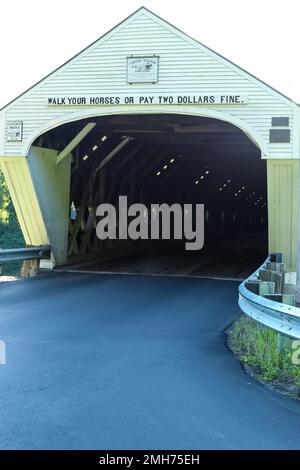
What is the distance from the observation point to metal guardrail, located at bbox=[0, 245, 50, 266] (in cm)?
1131

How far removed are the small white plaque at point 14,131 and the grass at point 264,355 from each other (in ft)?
24.8

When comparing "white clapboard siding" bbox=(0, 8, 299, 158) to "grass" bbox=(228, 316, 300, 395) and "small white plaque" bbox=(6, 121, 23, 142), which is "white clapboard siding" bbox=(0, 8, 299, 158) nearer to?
"small white plaque" bbox=(6, 121, 23, 142)

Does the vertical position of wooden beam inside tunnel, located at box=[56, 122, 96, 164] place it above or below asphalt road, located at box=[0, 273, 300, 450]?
above

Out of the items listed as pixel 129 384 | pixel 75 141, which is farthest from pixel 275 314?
pixel 75 141

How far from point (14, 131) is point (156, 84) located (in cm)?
331

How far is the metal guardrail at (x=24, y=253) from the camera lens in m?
11.3

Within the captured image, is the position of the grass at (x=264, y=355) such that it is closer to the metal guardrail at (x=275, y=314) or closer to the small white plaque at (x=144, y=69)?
the metal guardrail at (x=275, y=314)

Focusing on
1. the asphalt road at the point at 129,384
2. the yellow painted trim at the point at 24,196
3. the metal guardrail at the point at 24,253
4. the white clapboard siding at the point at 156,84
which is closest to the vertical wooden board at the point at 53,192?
the yellow painted trim at the point at 24,196

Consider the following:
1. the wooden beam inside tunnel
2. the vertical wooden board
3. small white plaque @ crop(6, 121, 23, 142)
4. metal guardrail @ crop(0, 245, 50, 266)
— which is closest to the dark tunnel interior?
the wooden beam inside tunnel

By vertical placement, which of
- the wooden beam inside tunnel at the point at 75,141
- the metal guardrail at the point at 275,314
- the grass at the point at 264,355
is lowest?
the grass at the point at 264,355

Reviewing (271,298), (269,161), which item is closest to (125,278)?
(269,161)

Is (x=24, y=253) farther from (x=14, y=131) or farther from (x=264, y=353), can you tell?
(x=264, y=353)

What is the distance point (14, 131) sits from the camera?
12.3 meters

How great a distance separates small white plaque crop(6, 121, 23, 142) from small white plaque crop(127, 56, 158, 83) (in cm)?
275
